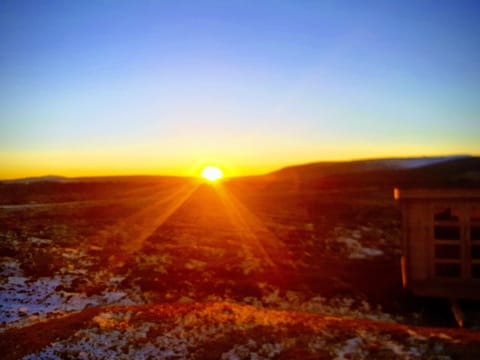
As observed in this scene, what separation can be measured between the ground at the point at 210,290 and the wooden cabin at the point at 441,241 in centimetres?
102

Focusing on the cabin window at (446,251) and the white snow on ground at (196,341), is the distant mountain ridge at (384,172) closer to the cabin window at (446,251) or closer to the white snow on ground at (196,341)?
the cabin window at (446,251)

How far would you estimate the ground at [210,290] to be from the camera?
8938mm

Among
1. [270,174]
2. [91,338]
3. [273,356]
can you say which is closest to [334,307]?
[273,356]

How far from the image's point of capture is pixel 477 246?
13.7 metres

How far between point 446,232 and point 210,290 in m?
8.72

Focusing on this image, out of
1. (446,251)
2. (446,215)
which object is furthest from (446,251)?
(446,215)

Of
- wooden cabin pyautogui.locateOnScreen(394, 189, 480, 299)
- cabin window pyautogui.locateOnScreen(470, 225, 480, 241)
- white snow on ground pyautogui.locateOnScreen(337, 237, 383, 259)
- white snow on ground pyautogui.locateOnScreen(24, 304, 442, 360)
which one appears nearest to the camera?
white snow on ground pyautogui.locateOnScreen(24, 304, 442, 360)

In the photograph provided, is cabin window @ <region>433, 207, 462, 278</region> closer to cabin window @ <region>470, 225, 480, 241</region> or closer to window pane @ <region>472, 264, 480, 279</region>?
window pane @ <region>472, 264, 480, 279</region>

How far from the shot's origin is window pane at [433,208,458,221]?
1383 cm

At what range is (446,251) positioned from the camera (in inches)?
548

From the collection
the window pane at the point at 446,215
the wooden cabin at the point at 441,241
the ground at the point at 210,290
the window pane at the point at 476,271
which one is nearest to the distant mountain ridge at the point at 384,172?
the ground at the point at 210,290

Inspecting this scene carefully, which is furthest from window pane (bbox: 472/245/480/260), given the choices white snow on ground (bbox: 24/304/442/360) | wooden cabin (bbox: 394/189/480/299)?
white snow on ground (bbox: 24/304/442/360)

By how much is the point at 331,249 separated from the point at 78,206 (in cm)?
2305

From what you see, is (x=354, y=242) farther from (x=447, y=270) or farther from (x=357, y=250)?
(x=447, y=270)
